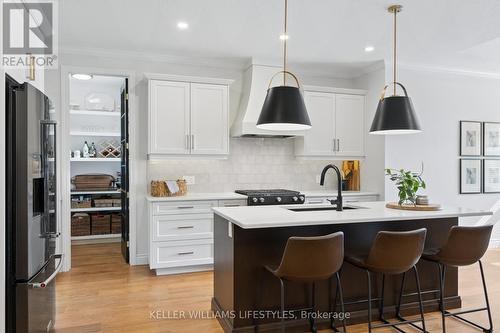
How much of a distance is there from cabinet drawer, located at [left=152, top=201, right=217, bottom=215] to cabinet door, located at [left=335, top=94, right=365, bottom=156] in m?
2.06

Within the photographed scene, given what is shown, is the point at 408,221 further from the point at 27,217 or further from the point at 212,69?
the point at 212,69

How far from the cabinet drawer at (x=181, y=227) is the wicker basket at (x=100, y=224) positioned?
211 cm

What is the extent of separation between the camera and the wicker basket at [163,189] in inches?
180

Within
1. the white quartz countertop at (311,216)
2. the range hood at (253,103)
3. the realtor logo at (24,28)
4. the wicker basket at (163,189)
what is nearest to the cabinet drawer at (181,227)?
the wicker basket at (163,189)

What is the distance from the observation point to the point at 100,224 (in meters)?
6.02

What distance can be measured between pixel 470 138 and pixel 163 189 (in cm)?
447

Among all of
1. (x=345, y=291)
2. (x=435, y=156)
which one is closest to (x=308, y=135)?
→ (x=435, y=156)

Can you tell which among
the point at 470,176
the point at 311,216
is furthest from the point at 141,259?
the point at 470,176

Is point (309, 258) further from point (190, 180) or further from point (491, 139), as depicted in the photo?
point (491, 139)

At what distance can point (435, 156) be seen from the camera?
211 inches

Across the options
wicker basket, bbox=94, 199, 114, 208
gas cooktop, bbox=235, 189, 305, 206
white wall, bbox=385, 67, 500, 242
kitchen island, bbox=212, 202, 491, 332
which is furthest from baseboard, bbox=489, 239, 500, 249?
wicker basket, bbox=94, 199, 114, 208

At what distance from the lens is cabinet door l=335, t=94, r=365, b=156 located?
17.4ft

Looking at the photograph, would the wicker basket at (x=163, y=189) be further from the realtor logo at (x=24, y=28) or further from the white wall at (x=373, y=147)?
the white wall at (x=373, y=147)

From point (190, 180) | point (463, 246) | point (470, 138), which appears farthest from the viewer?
point (470, 138)
